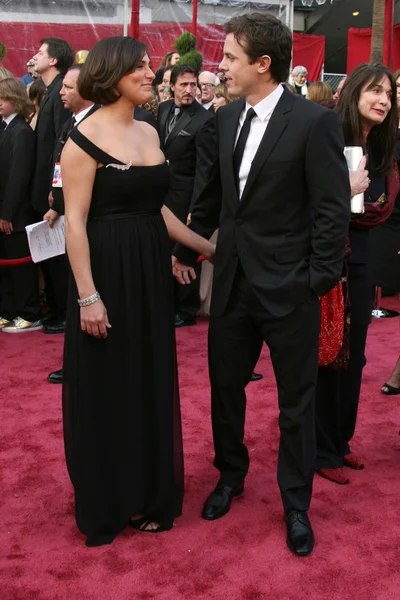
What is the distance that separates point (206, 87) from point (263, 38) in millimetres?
5101

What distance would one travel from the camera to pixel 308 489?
298cm

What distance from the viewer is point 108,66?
8.84 feet

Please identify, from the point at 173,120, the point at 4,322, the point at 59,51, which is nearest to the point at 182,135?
the point at 173,120

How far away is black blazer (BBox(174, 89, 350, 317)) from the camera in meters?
2.64

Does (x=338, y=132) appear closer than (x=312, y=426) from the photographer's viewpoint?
Yes

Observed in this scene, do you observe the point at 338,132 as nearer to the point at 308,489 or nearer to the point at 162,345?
the point at 162,345

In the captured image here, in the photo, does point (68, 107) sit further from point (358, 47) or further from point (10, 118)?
point (358, 47)

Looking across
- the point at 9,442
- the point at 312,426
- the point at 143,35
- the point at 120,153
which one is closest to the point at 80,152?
the point at 120,153

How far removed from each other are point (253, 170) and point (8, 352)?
11.4 feet

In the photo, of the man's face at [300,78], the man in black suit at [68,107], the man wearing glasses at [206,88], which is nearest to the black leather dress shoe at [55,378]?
the man in black suit at [68,107]

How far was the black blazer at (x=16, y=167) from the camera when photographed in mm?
6000

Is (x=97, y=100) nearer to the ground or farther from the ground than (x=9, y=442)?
farther from the ground

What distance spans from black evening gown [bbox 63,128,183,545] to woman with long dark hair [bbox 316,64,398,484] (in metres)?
0.86

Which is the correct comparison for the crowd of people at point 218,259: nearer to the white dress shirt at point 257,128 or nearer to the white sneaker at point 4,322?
the white dress shirt at point 257,128
